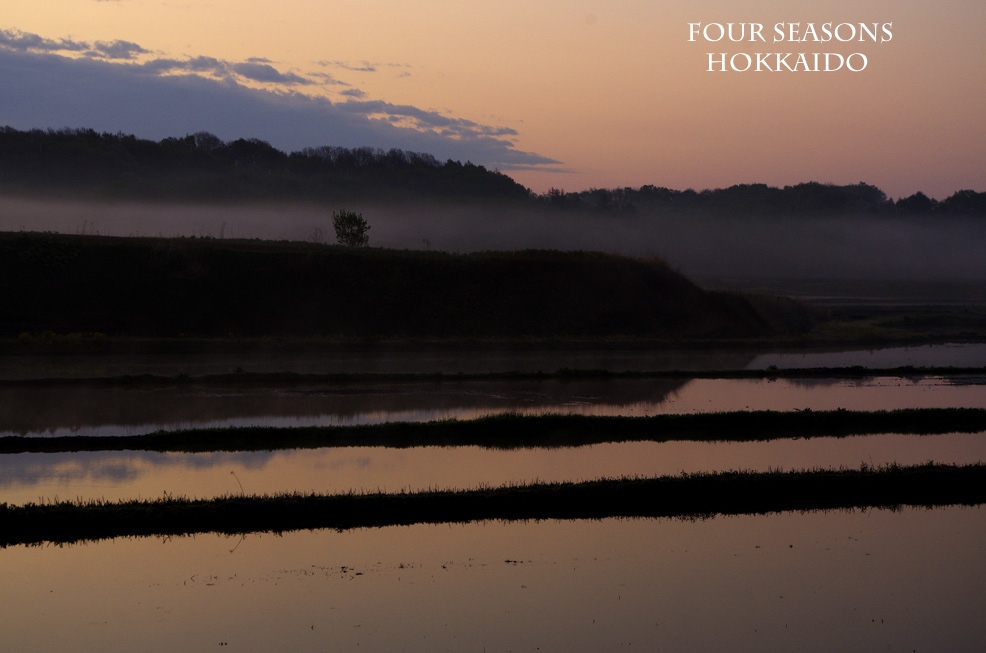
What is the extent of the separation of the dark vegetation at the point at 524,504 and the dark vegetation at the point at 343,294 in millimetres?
20285

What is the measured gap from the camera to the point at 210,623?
23.5ft

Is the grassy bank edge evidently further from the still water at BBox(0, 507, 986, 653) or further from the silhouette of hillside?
the silhouette of hillside

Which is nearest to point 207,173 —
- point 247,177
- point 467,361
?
point 247,177

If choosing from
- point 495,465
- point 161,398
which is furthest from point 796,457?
point 161,398

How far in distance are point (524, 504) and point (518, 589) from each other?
8.51 feet

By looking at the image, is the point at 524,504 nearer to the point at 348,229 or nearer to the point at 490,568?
the point at 490,568

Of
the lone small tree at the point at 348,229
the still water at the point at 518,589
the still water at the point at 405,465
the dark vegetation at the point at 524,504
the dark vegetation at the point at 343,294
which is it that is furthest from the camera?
the lone small tree at the point at 348,229

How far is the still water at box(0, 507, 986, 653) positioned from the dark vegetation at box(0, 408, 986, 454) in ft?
14.8

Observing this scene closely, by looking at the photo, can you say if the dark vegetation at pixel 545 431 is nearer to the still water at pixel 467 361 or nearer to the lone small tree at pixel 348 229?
the still water at pixel 467 361

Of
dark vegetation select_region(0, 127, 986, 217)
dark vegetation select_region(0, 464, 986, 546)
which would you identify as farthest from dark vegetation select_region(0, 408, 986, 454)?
dark vegetation select_region(0, 127, 986, 217)

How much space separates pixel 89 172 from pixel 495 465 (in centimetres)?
9396

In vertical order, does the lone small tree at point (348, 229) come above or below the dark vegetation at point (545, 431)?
above

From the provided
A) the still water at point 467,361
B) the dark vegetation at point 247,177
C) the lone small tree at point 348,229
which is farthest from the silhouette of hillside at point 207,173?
the still water at point 467,361

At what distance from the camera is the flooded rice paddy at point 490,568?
7.01 metres
